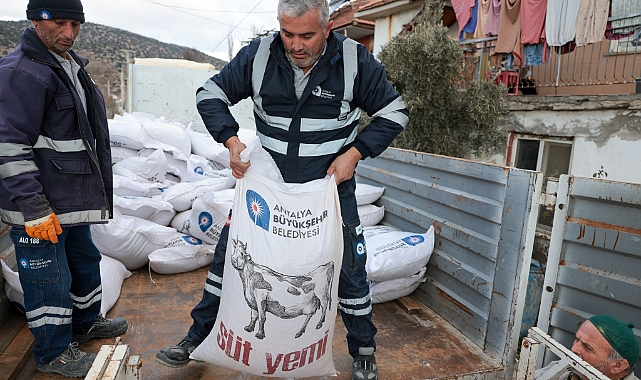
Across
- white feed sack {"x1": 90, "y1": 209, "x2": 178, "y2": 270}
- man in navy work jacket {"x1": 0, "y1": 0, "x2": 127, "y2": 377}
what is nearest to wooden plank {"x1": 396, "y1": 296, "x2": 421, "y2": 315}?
white feed sack {"x1": 90, "y1": 209, "x2": 178, "y2": 270}

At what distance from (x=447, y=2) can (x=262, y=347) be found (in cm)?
887

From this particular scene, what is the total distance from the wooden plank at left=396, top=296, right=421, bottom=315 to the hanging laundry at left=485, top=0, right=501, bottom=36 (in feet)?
19.5

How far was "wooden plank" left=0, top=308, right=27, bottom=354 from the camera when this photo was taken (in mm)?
2020

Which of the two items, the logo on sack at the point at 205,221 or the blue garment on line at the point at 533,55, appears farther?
the blue garment on line at the point at 533,55

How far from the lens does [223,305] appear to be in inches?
73.1

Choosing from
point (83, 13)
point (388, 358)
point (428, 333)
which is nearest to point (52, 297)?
point (83, 13)

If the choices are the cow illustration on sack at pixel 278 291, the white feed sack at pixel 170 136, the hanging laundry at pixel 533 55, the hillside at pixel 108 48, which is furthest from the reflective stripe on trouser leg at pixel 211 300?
the hillside at pixel 108 48

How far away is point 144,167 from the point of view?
3949 mm

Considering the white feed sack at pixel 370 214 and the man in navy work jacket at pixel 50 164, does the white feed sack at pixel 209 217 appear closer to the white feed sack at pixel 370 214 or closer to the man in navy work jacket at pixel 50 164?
the white feed sack at pixel 370 214

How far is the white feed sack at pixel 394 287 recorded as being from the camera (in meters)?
2.67

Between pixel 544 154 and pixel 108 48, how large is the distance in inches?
1208

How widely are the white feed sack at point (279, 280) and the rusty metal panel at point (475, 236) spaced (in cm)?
83

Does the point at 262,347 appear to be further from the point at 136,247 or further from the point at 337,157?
the point at 136,247

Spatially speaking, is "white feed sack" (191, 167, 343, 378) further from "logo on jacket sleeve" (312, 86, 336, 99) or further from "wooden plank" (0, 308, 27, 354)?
"wooden plank" (0, 308, 27, 354)
